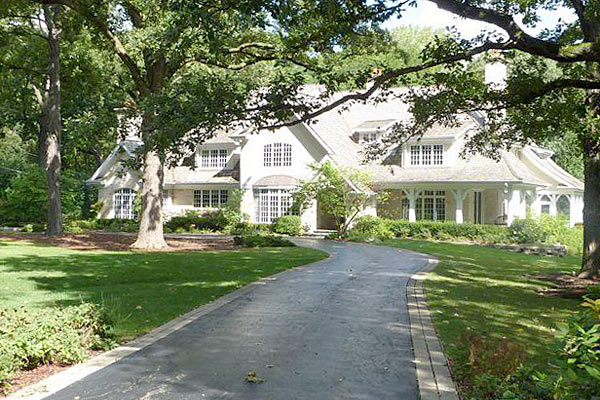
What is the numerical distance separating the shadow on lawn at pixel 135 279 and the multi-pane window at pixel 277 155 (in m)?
14.4

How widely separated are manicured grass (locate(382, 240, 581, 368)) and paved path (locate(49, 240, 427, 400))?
0.73 meters

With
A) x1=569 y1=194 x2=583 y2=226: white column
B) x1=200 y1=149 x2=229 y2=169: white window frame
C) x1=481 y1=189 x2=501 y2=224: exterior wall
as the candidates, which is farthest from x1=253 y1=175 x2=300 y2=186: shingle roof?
x1=569 y1=194 x2=583 y2=226: white column

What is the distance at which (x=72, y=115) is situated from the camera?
1674 inches

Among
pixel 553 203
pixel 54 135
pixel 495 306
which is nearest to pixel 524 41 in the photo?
pixel 495 306

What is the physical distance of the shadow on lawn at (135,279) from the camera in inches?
419

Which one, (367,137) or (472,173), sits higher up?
(367,137)

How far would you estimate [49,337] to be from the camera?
22.9 feet

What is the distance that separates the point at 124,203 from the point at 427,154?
2172 cm

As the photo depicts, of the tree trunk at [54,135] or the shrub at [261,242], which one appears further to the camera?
the tree trunk at [54,135]

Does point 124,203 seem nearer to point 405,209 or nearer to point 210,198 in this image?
point 210,198

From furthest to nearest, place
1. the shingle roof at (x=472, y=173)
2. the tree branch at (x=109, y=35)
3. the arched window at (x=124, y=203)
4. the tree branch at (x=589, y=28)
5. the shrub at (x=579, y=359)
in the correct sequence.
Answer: the arched window at (x=124, y=203) → the shingle roof at (x=472, y=173) → the tree branch at (x=109, y=35) → the tree branch at (x=589, y=28) → the shrub at (x=579, y=359)

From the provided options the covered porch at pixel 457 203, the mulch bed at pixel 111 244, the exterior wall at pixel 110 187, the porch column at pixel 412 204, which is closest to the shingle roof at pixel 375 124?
the covered porch at pixel 457 203

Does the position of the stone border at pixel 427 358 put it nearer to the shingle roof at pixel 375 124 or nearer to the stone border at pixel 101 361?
the stone border at pixel 101 361

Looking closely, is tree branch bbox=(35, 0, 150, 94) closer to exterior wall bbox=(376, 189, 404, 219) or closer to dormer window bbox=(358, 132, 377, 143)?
exterior wall bbox=(376, 189, 404, 219)
